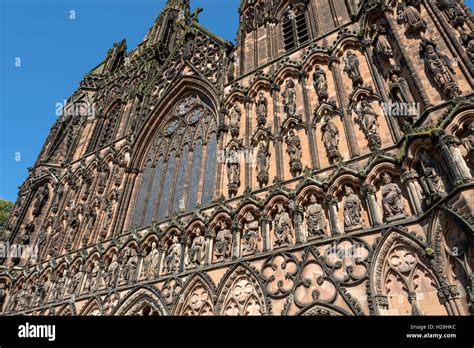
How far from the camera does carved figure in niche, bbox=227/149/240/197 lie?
34.5 feet

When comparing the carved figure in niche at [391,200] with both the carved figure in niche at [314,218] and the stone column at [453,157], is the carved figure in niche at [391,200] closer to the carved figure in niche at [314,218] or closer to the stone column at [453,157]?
the stone column at [453,157]

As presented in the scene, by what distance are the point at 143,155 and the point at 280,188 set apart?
348 inches

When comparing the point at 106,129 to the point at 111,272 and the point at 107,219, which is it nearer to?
the point at 107,219

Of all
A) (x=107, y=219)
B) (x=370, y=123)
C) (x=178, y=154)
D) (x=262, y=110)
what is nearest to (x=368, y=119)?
(x=370, y=123)

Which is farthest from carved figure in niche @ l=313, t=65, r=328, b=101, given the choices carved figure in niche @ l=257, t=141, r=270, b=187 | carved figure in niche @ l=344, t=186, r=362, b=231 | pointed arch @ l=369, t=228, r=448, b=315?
pointed arch @ l=369, t=228, r=448, b=315

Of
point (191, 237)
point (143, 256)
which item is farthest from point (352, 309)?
point (143, 256)

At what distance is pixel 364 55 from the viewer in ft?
34.5

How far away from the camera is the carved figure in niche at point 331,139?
9023 mm

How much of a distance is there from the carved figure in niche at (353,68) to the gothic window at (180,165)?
18.4 ft

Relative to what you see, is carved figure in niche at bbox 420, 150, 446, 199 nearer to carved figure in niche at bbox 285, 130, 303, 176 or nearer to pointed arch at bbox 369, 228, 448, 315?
pointed arch at bbox 369, 228, 448, 315

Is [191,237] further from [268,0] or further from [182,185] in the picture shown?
[268,0]

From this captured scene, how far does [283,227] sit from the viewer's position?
344 inches

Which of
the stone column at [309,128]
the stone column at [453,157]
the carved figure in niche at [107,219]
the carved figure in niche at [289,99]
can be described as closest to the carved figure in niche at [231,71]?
the carved figure in niche at [289,99]

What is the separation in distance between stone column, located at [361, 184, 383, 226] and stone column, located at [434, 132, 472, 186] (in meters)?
1.70
